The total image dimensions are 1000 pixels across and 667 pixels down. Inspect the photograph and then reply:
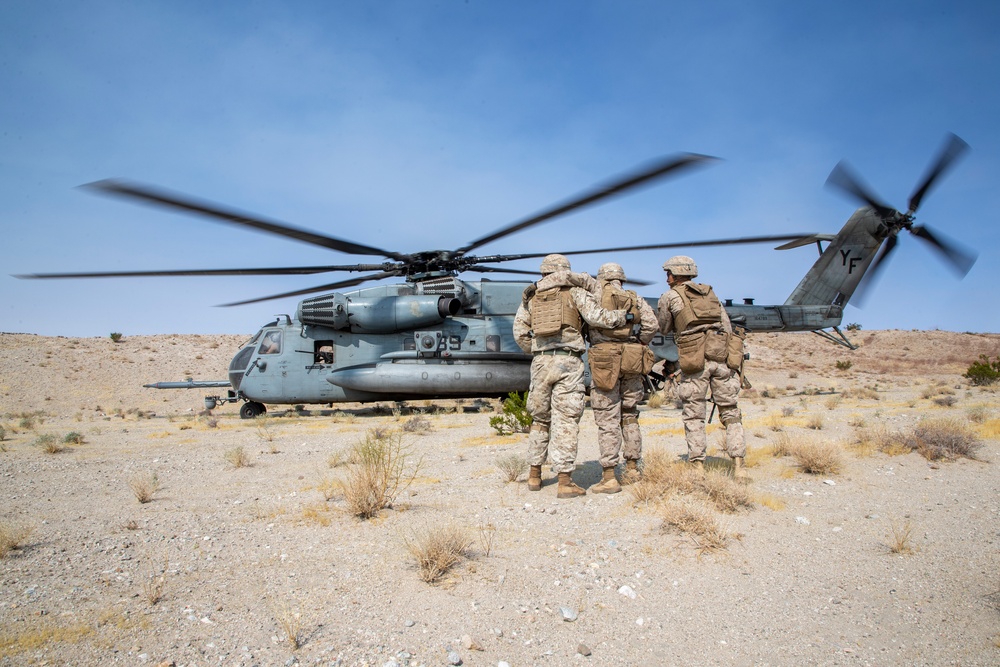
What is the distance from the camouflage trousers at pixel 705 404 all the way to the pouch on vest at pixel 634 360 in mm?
698

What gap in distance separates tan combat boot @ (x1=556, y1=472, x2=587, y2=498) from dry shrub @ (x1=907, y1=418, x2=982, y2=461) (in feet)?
12.9

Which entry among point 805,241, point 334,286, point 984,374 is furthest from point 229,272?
point 984,374

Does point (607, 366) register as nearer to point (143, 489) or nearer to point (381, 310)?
point (143, 489)

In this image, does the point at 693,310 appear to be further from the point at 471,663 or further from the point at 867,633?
the point at 471,663

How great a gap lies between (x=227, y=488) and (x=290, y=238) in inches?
153

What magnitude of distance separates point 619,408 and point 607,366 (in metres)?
0.44

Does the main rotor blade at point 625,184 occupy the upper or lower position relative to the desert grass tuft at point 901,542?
upper

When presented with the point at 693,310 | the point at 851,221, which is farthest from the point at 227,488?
the point at 851,221

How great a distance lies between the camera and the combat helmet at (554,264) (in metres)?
5.53

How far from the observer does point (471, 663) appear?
8.53 ft

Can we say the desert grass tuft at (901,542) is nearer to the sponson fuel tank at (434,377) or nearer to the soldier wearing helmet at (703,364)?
the soldier wearing helmet at (703,364)

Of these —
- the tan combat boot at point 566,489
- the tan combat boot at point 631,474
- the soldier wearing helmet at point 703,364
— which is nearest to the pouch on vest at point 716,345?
the soldier wearing helmet at point 703,364

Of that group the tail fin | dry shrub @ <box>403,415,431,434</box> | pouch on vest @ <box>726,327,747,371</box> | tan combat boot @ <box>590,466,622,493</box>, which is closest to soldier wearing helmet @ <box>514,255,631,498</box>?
tan combat boot @ <box>590,466,622,493</box>

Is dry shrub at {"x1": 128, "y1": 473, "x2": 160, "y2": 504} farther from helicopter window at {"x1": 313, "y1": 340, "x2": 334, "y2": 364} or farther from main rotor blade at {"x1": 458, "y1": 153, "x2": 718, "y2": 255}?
helicopter window at {"x1": 313, "y1": 340, "x2": 334, "y2": 364}
